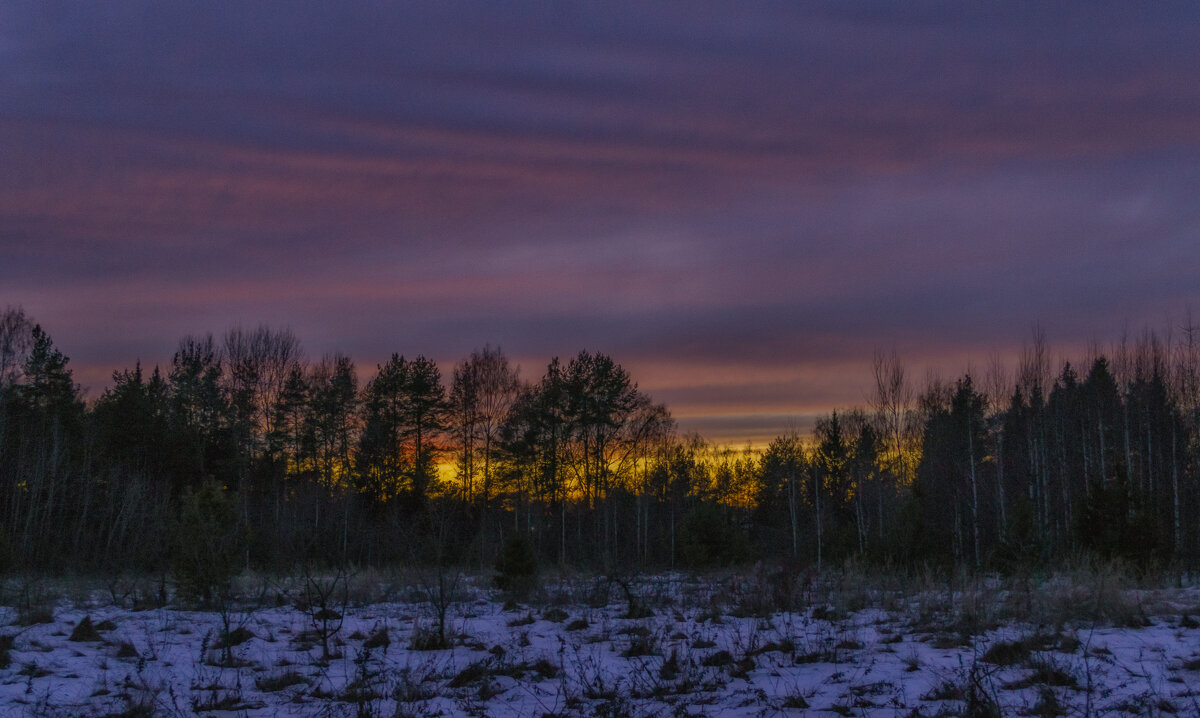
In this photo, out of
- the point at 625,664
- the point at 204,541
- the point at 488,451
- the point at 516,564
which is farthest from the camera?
the point at 488,451

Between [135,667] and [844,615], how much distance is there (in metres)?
9.86

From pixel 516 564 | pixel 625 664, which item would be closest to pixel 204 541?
pixel 516 564

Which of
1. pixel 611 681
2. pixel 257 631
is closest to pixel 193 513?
pixel 257 631

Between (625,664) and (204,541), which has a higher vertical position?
(204,541)

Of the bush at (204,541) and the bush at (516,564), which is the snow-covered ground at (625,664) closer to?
the bush at (204,541)

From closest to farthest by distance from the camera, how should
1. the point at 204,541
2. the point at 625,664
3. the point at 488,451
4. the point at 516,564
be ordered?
the point at 625,664, the point at 204,541, the point at 516,564, the point at 488,451

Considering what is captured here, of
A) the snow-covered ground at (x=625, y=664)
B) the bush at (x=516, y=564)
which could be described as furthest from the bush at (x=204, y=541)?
the bush at (x=516, y=564)

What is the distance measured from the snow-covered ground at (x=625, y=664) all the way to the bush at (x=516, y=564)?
4.17 m

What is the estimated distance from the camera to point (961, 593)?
1370 cm

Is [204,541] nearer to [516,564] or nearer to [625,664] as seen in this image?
[516,564]

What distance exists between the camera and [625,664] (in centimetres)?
977

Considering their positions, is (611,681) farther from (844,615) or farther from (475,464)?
(475,464)

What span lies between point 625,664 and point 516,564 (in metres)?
8.19

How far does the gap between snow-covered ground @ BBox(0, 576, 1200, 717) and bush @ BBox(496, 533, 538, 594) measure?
13.7ft
